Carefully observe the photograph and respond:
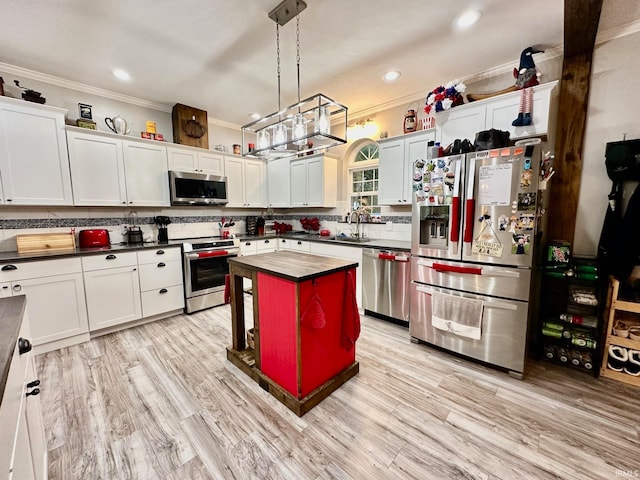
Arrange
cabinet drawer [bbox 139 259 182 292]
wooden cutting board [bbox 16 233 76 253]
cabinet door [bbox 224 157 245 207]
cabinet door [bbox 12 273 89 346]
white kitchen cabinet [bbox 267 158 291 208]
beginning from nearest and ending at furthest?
cabinet door [bbox 12 273 89 346]
wooden cutting board [bbox 16 233 76 253]
cabinet drawer [bbox 139 259 182 292]
cabinet door [bbox 224 157 245 207]
white kitchen cabinet [bbox 267 158 291 208]

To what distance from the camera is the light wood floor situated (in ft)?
4.62

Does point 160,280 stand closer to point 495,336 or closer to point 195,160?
point 195,160

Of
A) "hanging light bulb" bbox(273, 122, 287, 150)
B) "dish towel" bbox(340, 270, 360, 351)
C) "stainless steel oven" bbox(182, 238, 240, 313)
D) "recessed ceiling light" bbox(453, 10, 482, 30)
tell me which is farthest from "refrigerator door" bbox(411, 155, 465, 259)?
"stainless steel oven" bbox(182, 238, 240, 313)

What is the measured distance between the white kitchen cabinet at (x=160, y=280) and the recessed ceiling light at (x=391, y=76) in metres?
3.24

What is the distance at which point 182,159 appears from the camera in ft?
12.0

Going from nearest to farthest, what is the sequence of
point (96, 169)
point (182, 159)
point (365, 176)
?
point (96, 169) → point (182, 159) → point (365, 176)

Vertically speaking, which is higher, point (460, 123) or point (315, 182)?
point (460, 123)

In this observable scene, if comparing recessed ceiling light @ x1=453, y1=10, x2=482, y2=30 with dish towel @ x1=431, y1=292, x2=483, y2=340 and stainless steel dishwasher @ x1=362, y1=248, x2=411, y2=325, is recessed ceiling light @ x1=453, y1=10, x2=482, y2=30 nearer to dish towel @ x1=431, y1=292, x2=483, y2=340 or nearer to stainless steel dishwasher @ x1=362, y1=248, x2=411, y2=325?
stainless steel dishwasher @ x1=362, y1=248, x2=411, y2=325

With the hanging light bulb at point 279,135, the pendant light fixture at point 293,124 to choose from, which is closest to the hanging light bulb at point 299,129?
the pendant light fixture at point 293,124

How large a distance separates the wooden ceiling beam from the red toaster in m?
4.88

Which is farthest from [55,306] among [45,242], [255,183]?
[255,183]

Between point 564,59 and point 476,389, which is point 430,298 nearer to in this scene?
point 476,389

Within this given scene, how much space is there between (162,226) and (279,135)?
257 centimetres

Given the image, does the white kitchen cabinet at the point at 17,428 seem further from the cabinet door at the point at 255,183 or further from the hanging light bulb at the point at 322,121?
the cabinet door at the point at 255,183
